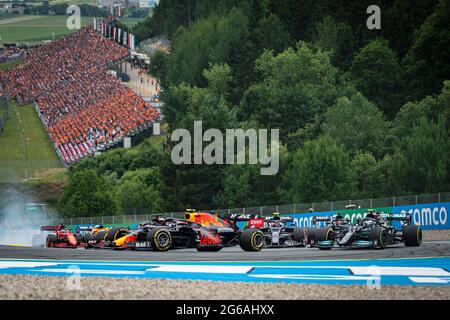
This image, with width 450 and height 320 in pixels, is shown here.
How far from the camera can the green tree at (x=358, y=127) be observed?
107062mm

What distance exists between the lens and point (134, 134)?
143 meters

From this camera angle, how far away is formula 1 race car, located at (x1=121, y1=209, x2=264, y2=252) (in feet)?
106

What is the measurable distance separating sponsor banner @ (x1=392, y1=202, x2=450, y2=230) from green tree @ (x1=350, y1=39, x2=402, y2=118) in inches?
3028

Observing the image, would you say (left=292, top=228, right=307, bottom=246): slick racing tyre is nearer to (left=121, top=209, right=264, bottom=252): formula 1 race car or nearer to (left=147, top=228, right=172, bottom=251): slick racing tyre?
(left=121, top=209, right=264, bottom=252): formula 1 race car

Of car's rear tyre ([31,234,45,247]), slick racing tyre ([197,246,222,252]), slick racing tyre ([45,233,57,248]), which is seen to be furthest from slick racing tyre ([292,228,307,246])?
car's rear tyre ([31,234,45,247])

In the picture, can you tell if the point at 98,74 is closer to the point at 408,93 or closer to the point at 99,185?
the point at 99,185

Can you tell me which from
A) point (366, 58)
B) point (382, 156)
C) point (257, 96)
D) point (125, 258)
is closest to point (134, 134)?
point (257, 96)

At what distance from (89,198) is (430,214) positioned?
7620cm

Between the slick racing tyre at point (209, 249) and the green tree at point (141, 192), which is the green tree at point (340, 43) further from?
the slick racing tyre at point (209, 249)

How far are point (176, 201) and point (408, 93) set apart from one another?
3433 cm

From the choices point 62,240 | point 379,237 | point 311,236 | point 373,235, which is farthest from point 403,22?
point 379,237

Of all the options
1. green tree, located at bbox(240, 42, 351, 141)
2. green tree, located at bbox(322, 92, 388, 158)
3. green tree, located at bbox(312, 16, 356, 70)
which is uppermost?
Result: green tree, located at bbox(312, 16, 356, 70)

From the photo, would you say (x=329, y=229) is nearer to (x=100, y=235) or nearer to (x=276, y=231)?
(x=276, y=231)

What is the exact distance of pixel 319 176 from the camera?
297ft
